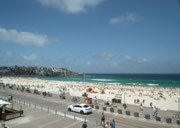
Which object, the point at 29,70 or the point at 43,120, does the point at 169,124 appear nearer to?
the point at 43,120

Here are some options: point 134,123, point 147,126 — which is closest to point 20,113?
point 134,123

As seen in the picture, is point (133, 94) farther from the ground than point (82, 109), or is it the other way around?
point (82, 109)

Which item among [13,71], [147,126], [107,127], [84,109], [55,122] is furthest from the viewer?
[13,71]

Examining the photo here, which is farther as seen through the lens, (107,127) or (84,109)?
(84,109)

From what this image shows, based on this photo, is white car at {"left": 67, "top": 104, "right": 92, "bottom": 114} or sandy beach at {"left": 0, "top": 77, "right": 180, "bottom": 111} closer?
white car at {"left": 67, "top": 104, "right": 92, "bottom": 114}

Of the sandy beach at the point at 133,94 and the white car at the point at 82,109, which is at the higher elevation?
the white car at the point at 82,109

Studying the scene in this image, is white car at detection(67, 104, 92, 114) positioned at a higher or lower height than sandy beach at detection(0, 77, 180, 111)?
higher

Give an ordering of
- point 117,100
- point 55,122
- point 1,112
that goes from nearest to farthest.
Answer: point 55,122 → point 1,112 → point 117,100

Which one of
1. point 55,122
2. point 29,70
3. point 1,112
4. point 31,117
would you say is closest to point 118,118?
point 55,122

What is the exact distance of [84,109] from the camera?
17.6 metres

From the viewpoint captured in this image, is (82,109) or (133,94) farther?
(133,94)

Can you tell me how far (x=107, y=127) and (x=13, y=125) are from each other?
950 centimetres

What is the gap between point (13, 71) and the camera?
198m

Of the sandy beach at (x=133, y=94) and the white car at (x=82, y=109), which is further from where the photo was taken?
the sandy beach at (x=133, y=94)
